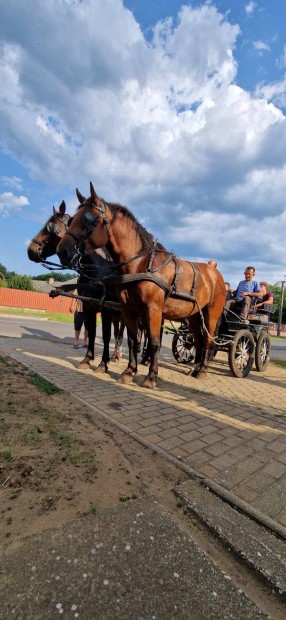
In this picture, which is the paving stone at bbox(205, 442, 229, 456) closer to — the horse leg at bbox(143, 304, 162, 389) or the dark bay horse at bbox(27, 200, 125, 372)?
the horse leg at bbox(143, 304, 162, 389)

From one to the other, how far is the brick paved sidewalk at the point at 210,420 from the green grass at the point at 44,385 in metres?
0.21

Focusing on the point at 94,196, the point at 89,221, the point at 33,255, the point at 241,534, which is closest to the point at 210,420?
the point at 241,534

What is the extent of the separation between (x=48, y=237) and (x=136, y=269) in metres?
2.23

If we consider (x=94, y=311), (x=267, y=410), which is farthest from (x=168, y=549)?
(x=94, y=311)

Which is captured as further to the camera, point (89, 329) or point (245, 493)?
point (89, 329)

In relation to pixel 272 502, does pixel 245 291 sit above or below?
above

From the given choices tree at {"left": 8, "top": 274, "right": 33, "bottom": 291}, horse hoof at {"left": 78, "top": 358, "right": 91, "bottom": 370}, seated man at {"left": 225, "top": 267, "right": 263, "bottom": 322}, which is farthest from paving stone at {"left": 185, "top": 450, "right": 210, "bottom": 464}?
tree at {"left": 8, "top": 274, "right": 33, "bottom": 291}

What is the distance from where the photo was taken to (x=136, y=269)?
13.2ft

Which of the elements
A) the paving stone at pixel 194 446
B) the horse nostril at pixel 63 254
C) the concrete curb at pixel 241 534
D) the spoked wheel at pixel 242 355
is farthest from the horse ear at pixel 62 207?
the concrete curb at pixel 241 534

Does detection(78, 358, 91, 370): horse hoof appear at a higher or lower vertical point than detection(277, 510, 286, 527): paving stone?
higher

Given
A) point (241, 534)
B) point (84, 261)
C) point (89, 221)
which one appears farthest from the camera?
point (84, 261)

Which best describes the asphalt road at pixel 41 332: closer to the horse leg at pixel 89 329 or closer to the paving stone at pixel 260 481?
the horse leg at pixel 89 329

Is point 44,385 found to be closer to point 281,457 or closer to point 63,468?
point 63,468

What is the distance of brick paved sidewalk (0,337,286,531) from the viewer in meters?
1.99
